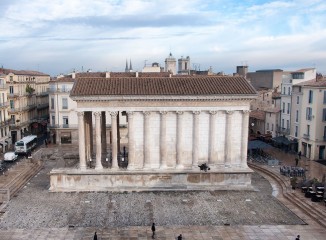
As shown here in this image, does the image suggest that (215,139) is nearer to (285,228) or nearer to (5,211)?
(285,228)

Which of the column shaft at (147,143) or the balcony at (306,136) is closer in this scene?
the column shaft at (147,143)

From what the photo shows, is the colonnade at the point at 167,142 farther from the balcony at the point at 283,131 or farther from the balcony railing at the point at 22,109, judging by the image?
the balcony railing at the point at 22,109

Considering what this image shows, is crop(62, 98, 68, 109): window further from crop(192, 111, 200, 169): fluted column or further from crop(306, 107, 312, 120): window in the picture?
crop(306, 107, 312, 120): window

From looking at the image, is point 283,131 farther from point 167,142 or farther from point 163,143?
point 163,143

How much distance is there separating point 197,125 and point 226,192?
24.2ft

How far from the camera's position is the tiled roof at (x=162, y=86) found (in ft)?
123

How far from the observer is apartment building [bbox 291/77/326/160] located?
4988cm

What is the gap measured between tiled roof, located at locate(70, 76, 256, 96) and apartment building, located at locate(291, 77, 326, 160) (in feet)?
50.7

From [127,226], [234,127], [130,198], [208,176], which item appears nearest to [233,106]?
[234,127]

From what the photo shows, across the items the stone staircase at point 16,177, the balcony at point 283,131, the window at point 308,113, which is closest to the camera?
the stone staircase at point 16,177

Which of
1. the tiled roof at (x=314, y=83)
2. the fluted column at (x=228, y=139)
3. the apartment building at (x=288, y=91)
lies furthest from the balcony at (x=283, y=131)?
the fluted column at (x=228, y=139)

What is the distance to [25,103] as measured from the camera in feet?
228

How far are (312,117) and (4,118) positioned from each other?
155 feet

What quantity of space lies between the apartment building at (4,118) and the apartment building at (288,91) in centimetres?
4426
